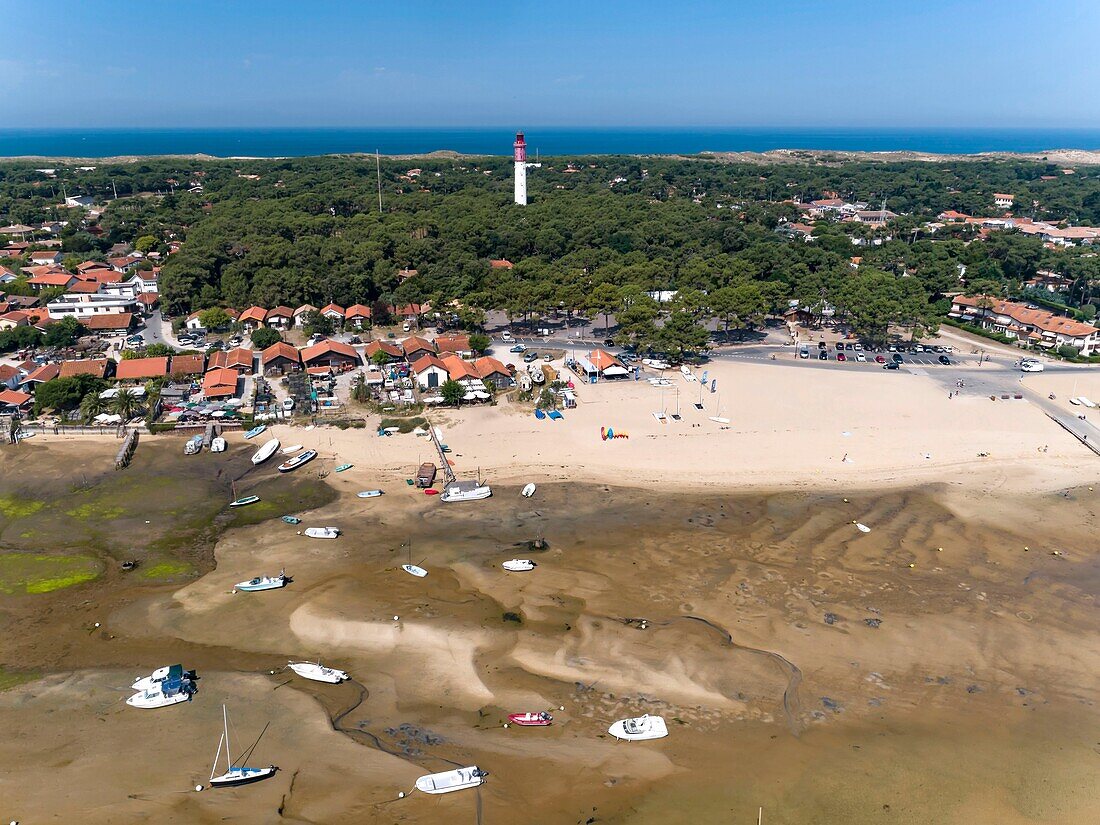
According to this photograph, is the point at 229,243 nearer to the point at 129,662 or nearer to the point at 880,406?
the point at 129,662

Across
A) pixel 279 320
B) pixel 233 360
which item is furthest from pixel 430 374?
pixel 279 320

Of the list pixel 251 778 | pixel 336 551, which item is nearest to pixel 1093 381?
pixel 336 551

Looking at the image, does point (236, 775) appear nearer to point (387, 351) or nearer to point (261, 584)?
point (261, 584)

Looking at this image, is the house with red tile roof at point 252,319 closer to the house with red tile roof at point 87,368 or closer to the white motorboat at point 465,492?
the house with red tile roof at point 87,368

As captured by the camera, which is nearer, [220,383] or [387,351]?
[220,383]

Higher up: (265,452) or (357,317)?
(357,317)

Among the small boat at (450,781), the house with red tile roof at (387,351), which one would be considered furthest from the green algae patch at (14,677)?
the house with red tile roof at (387,351)
